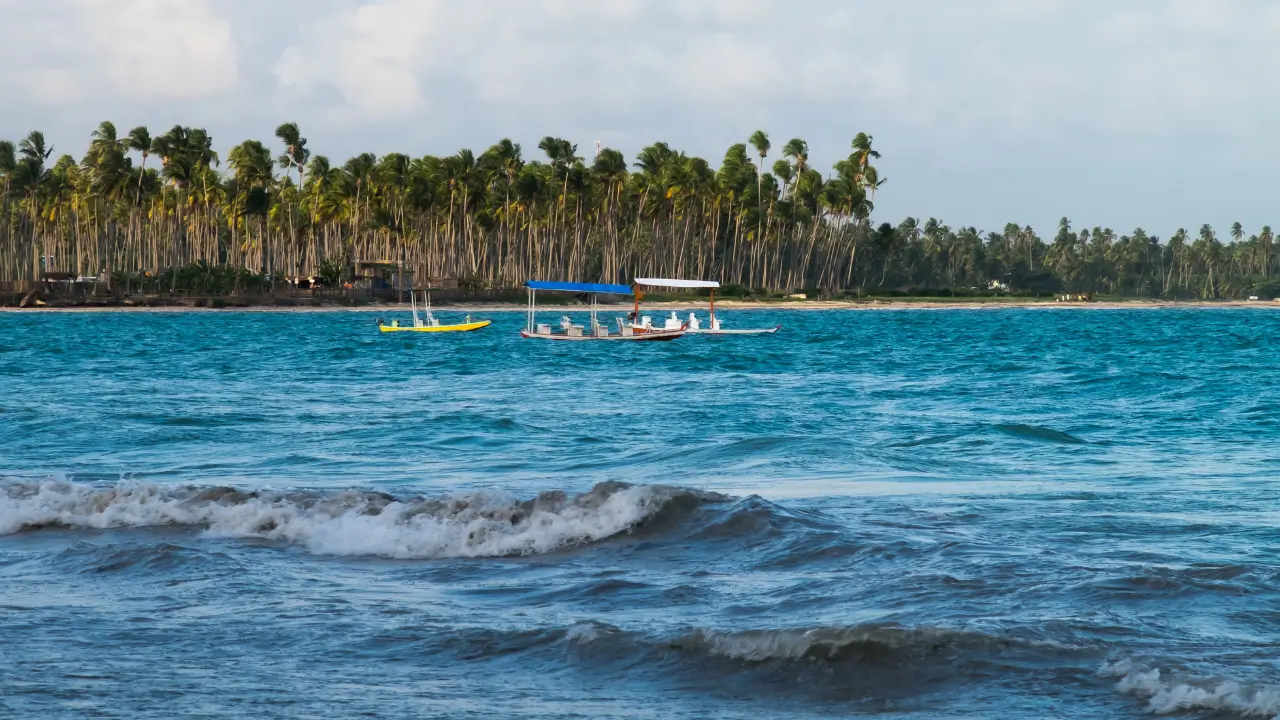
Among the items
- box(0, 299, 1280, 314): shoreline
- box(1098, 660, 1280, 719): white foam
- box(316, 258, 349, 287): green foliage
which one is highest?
box(1098, 660, 1280, 719): white foam

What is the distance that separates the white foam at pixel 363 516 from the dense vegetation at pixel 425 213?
117m

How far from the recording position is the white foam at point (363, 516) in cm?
1196

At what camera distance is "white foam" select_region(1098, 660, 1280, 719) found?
6.93m

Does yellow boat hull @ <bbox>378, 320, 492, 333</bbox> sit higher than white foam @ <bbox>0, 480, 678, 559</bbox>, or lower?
lower

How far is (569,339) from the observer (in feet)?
231

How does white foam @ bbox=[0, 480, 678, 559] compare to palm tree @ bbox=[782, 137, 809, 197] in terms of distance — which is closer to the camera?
white foam @ bbox=[0, 480, 678, 559]

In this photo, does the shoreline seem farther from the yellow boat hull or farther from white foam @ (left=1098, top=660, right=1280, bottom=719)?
white foam @ (left=1098, top=660, right=1280, bottom=719)

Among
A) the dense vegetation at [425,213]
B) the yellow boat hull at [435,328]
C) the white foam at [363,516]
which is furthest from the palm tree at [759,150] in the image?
the white foam at [363,516]

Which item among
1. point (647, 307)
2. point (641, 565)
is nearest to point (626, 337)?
point (641, 565)

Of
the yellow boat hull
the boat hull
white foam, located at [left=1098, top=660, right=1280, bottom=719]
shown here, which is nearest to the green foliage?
the yellow boat hull

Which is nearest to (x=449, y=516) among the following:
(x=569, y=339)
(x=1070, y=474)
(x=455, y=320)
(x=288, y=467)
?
(x=288, y=467)

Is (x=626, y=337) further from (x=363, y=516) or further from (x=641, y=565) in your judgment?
(x=641, y=565)

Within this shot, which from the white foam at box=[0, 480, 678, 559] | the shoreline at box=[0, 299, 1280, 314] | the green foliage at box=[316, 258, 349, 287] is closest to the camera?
the white foam at box=[0, 480, 678, 559]

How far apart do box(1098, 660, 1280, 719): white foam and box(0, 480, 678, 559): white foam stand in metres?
5.58
